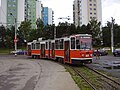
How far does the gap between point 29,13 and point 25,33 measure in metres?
43.6

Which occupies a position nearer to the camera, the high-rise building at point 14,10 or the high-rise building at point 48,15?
the high-rise building at point 14,10

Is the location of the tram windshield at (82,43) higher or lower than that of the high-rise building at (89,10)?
lower

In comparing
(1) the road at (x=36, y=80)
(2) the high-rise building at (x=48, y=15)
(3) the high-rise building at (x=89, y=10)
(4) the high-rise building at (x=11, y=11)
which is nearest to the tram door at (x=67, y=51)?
(1) the road at (x=36, y=80)

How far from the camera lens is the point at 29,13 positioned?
13100cm

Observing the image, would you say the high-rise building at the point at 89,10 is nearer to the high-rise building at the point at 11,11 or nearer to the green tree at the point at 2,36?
the high-rise building at the point at 11,11

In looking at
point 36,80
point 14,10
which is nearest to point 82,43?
point 36,80

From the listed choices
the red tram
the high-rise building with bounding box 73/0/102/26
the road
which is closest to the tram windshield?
the red tram

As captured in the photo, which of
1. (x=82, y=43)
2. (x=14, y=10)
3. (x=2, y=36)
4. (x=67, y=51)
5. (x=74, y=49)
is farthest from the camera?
(x=14, y=10)

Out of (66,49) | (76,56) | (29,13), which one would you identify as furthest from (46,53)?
(29,13)

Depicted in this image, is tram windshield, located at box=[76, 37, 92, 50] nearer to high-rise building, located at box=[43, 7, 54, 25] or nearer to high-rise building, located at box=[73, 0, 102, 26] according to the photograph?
high-rise building, located at box=[73, 0, 102, 26]

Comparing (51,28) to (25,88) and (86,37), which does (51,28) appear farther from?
(25,88)

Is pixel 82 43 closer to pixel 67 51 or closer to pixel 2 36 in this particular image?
pixel 67 51

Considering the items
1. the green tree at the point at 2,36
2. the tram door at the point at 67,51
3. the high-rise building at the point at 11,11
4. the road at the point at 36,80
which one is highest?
the high-rise building at the point at 11,11

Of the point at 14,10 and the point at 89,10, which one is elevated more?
the point at 89,10
